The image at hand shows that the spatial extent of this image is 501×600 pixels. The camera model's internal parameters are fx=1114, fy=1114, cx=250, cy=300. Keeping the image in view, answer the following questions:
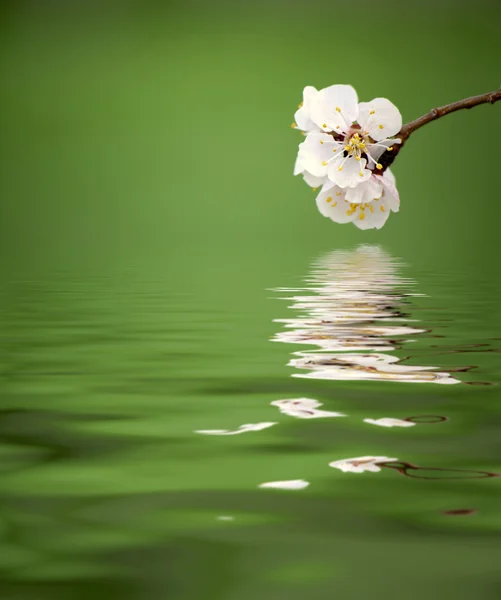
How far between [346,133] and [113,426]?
38 cm

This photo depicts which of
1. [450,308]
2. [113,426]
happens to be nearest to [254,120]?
[450,308]

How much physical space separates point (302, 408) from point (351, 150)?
30cm

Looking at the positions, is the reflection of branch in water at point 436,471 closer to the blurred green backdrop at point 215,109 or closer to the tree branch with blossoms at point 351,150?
the tree branch with blossoms at point 351,150

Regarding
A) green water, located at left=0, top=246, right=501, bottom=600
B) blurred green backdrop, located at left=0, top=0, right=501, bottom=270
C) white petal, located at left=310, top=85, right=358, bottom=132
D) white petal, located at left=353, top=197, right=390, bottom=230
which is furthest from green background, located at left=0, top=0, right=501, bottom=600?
blurred green backdrop, located at left=0, top=0, right=501, bottom=270

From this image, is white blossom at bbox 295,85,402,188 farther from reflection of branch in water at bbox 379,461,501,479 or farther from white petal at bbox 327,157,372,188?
reflection of branch in water at bbox 379,461,501,479

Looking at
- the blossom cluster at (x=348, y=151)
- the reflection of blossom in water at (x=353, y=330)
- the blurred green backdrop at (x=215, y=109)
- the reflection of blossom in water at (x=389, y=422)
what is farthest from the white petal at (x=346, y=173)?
the blurred green backdrop at (x=215, y=109)

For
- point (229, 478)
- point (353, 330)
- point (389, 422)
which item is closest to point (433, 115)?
point (389, 422)

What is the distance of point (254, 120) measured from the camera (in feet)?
32.9

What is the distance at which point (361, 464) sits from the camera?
94 centimetres

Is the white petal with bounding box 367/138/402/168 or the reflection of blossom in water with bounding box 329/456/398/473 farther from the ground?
the white petal with bounding box 367/138/402/168

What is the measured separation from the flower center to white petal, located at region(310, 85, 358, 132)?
0.02 metres

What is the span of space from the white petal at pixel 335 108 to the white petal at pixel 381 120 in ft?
0.05

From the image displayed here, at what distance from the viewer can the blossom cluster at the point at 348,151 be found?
1088 millimetres

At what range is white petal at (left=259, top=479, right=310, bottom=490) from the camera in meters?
0.86
